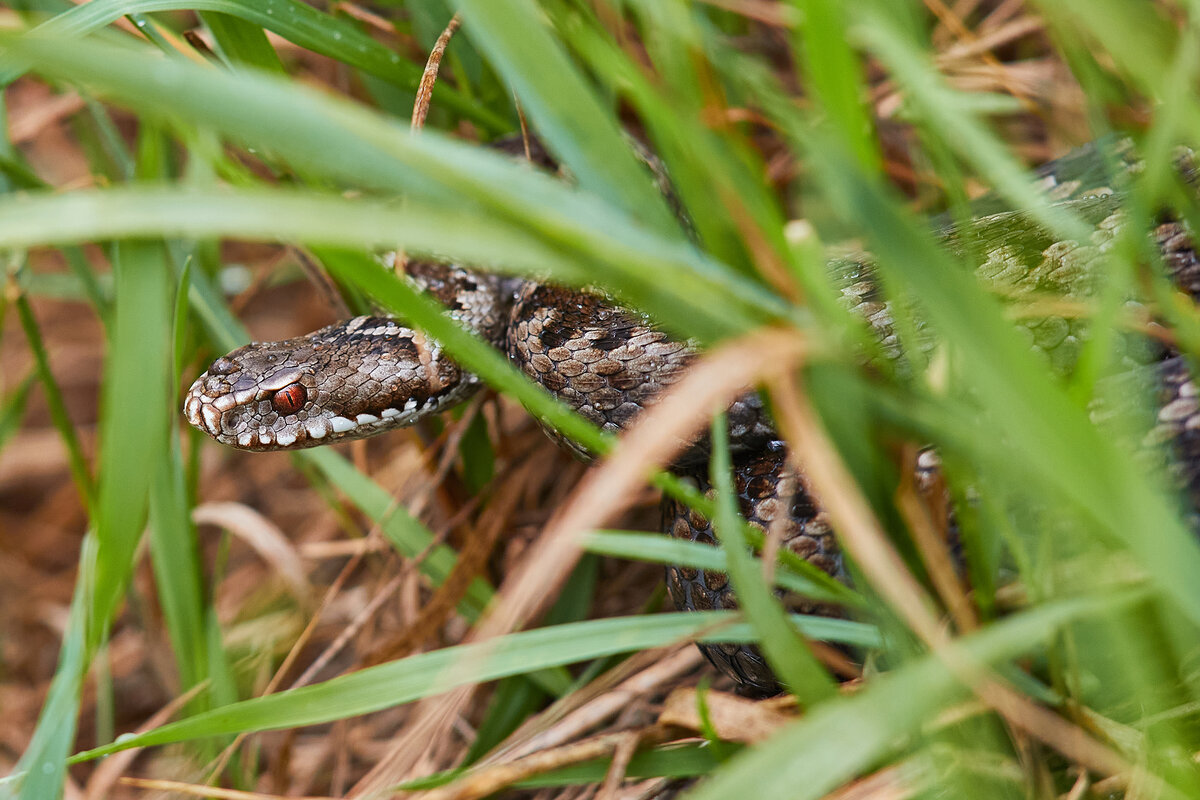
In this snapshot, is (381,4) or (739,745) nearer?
(739,745)

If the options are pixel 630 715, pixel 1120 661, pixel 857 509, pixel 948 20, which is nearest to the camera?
pixel 857 509

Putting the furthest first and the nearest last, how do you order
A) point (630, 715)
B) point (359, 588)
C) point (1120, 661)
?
point (359, 588)
point (630, 715)
point (1120, 661)

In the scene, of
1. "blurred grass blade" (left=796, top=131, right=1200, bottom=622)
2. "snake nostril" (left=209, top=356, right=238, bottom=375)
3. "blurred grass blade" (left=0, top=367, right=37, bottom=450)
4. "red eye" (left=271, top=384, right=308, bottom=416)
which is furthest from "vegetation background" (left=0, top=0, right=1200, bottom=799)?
"blurred grass blade" (left=0, top=367, right=37, bottom=450)

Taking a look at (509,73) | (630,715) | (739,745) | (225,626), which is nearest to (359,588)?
(225,626)

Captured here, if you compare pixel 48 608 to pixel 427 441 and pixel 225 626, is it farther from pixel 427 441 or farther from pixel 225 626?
pixel 427 441

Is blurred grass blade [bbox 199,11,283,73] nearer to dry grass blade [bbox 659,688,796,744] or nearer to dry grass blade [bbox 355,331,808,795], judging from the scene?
dry grass blade [bbox 355,331,808,795]

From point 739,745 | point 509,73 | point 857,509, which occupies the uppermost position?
point 509,73

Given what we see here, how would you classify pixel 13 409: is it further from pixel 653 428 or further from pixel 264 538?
pixel 653 428
